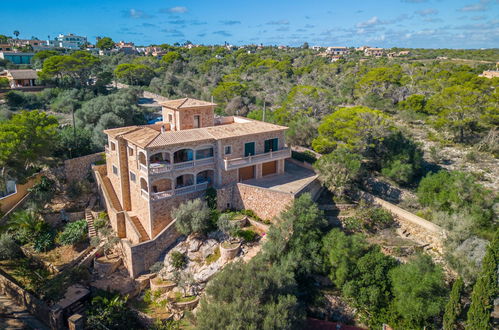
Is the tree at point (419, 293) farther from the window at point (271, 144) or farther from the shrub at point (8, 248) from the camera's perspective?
the shrub at point (8, 248)

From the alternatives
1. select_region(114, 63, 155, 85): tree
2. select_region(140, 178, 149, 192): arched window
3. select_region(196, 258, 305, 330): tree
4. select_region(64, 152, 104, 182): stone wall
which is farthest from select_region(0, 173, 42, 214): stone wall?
select_region(114, 63, 155, 85): tree

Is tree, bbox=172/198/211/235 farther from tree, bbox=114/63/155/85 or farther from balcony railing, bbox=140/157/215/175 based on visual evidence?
tree, bbox=114/63/155/85

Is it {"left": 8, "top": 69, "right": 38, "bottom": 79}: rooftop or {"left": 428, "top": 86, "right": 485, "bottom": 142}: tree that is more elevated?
{"left": 8, "top": 69, "right": 38, "bottom": 79}: rooftop

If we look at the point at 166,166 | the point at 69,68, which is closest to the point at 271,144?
the point at 166,166

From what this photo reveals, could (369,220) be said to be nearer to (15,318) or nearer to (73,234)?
(73,234)

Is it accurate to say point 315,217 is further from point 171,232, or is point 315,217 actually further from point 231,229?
point 171,232
